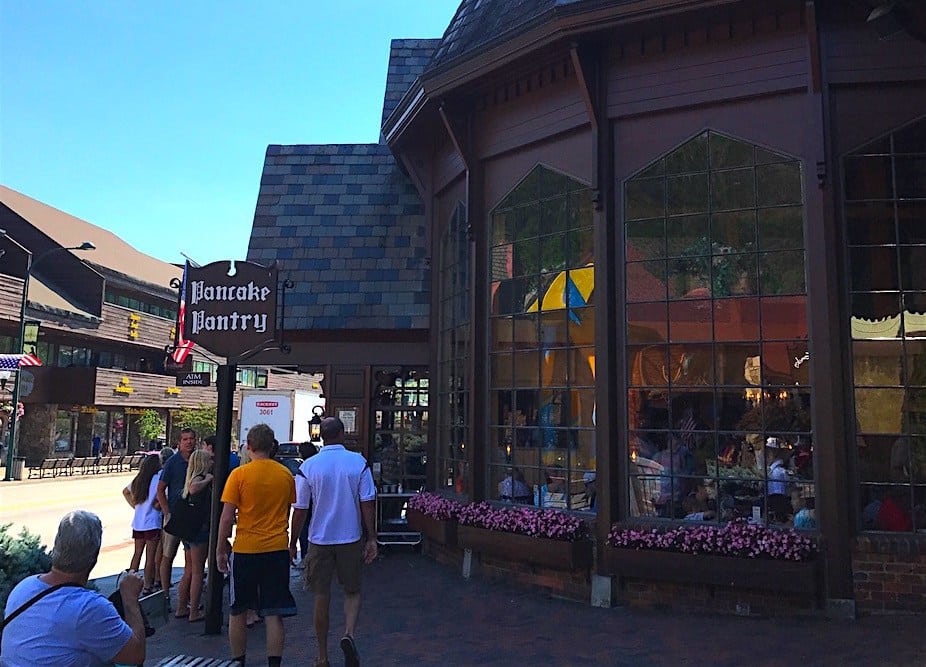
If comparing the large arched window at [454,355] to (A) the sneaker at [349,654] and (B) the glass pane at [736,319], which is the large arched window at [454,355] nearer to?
(B) the glass pane at [736,319]

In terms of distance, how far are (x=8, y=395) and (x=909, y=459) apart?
1230 inches

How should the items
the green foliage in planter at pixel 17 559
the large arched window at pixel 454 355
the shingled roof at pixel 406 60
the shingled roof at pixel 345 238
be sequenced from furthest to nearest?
the shingled roof at pixel 406 60
the shingled roof at pixel 345 238
the large arched window at pixel 454 355
the green foliage in planter at pixel 17 559

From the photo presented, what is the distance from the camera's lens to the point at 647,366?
7.23 metres

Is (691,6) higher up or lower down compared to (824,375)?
higher up

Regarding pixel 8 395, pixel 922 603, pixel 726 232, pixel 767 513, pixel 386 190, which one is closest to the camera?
pixel 922 603

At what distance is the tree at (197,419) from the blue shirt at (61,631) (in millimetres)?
38981

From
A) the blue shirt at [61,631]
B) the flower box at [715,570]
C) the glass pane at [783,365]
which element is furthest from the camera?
the glass pane at [783,365]

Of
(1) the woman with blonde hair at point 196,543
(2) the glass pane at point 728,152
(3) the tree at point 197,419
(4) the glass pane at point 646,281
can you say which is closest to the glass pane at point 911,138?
(2) the glass pane at point 728,152

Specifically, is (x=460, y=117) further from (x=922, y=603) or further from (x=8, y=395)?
(x=8, y=395)

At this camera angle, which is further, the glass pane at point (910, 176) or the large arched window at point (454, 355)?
the large arched window at point (454, 355)

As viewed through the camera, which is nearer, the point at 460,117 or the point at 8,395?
the point at 460,117

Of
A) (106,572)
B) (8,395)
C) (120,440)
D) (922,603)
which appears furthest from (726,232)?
(120,440)

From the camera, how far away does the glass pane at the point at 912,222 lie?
6738mm

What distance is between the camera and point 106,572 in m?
8.77
